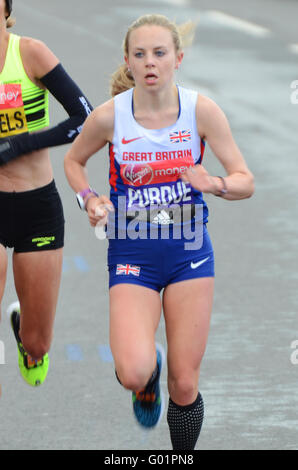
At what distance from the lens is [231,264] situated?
35.4 ft

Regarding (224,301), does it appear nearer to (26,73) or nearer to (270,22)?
(26,73)

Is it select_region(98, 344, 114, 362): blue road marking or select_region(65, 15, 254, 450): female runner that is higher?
select_region(65, 15, 254, 450): female runner

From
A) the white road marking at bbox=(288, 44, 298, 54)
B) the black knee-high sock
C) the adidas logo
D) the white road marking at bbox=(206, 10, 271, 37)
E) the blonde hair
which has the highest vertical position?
the blonde hair

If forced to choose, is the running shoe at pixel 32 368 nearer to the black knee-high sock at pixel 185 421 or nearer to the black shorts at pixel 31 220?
the black shorts at pixel 31 220

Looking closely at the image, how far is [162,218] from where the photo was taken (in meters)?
6.31

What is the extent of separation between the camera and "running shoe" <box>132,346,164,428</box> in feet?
21.1

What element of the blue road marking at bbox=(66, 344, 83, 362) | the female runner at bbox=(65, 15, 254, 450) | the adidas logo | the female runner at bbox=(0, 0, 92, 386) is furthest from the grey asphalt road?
the adidas logo

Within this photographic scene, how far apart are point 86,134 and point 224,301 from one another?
372cm

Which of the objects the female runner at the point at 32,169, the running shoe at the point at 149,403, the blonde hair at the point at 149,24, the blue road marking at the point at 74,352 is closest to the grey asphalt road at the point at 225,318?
the blue road marking at the point at 74,352

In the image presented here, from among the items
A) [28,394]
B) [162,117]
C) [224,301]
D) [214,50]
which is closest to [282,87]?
[214,50]

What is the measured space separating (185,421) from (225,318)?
318cm

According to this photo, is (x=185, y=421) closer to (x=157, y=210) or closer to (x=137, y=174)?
(x=157, y=210)

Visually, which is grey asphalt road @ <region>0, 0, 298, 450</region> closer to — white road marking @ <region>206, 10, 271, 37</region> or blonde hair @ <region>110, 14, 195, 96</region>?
blonde hair @ <region>110, 14, 195, 96</region>

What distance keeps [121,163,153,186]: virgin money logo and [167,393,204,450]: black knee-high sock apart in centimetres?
115
